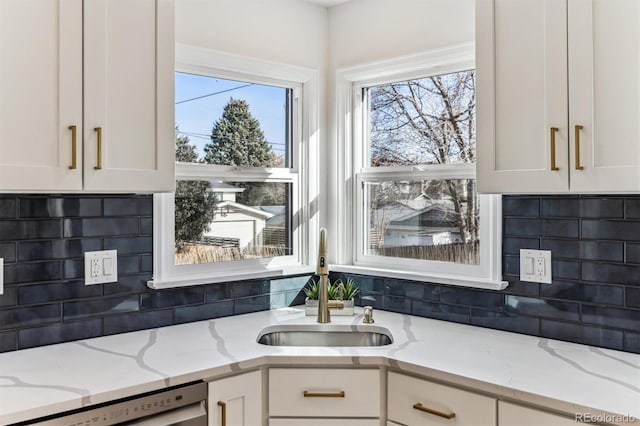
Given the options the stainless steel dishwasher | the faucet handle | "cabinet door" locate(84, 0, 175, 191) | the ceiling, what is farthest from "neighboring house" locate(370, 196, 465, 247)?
the stainless steel dishwasher

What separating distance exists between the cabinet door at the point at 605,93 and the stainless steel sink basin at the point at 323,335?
102 cm

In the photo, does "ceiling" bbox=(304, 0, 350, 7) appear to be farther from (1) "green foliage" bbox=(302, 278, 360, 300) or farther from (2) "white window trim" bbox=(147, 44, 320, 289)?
(1) "green foliage" bbox=(302, 278, 360, 300)

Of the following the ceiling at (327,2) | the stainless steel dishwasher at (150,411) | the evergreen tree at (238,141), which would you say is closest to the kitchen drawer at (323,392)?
the stainless steel dishwasher at (150,411)

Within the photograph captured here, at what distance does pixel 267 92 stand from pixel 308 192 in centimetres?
54

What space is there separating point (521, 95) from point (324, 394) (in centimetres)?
121

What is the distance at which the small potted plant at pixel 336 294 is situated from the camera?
8.49 ft

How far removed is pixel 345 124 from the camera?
292 centimetres

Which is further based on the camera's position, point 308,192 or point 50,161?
point 308,192

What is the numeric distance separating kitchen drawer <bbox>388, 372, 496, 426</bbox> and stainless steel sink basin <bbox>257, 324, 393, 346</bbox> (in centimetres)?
45

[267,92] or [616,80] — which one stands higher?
[267,92]

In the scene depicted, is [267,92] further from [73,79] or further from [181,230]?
[73,79]

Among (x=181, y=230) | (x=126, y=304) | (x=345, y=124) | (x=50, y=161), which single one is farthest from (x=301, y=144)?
(x=50, y=161)

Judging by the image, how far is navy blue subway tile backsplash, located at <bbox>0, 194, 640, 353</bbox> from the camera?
1974 mm

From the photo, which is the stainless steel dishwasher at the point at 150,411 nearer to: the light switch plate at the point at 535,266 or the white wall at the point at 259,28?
the light switch plate at the point at 535,266
